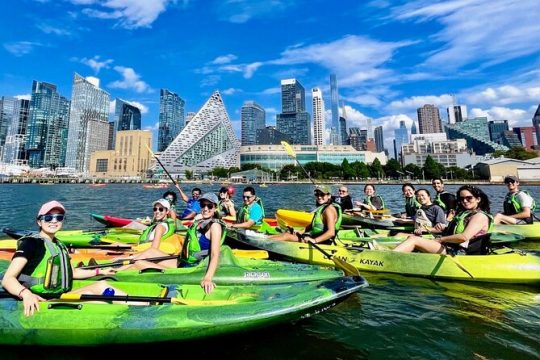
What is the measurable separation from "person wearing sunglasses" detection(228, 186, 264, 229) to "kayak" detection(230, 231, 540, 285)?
3.23m

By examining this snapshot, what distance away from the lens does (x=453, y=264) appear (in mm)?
6641

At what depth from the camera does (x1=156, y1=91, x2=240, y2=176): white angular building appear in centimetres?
15100

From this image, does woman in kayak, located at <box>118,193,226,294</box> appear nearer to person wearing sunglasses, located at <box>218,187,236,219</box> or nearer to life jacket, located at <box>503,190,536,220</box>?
→ person wearing sunglasses, located at <box>218,187,236,219</box>

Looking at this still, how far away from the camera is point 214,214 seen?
520 cm

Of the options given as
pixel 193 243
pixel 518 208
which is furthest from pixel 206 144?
pixel 193 243

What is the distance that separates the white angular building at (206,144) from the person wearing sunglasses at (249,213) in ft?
474

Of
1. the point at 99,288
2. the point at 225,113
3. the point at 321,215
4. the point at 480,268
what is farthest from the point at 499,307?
the point at 225,113

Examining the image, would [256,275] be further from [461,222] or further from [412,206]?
[412,206]

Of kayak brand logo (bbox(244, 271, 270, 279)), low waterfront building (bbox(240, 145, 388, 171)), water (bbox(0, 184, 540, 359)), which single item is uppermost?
low waterfront building (bbox(240, 145, 388, 171))

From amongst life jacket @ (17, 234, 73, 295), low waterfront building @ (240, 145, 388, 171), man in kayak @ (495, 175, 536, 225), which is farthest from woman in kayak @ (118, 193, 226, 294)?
low waterfront building @ (240, 145, 388, 171)

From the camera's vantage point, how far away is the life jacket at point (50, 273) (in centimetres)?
371

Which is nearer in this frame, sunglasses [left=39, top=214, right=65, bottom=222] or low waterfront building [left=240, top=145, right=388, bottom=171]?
sunglasses [left=39, top=214, right=65, bottom=222]

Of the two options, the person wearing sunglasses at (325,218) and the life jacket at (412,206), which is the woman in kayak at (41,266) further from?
the life jacket at (412,206)

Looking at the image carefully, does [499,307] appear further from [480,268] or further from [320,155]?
[320,155]
